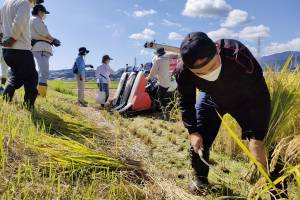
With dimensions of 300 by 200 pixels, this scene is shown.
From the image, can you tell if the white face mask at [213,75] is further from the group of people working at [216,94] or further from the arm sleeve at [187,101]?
the arm sleeve at [187,101]

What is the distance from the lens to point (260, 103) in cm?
226

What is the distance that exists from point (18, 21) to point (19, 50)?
36 centimetres

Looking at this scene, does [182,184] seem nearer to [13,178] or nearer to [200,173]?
[200,173]

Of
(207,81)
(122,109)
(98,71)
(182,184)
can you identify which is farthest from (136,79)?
(207,81)

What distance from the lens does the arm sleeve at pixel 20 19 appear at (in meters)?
4.49

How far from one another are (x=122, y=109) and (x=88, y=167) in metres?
5.17

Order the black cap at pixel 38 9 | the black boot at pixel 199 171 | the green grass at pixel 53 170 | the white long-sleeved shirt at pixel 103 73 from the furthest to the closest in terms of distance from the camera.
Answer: the white long-sleeved shirt at pixel 103 73 → the black cap at pixel 38 9 → the black boot at pixel 199 171 → the green grass at pixel 53 170

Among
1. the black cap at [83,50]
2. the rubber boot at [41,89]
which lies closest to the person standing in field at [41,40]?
the rubber boot at [41,89]

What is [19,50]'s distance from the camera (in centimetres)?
462

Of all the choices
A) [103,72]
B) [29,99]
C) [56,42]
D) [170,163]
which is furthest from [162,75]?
[170,163]

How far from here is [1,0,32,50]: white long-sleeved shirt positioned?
450 centimetres

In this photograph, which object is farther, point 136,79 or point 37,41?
point 136,79

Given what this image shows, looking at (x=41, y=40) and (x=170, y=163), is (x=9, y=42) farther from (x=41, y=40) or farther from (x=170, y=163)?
(x=170, y=163)

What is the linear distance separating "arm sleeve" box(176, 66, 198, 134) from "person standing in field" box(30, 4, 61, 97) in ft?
13.1
